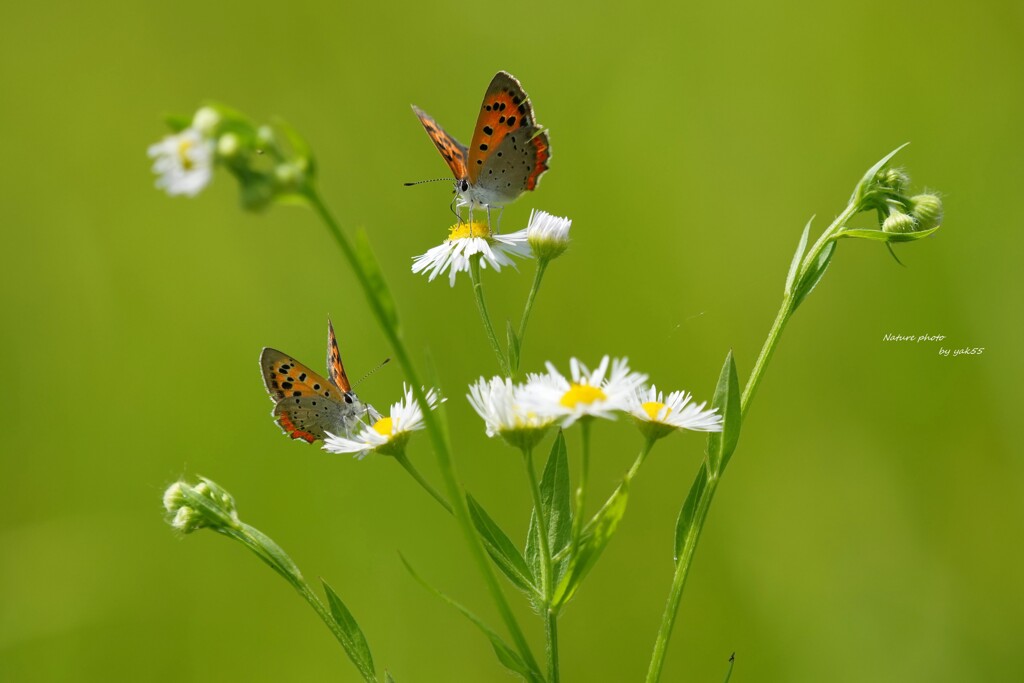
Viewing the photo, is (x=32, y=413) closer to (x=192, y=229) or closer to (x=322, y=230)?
(x=192, y=229)

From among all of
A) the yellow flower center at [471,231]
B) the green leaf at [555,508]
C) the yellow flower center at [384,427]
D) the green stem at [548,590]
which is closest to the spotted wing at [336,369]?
the yellow flower center at [384,427]

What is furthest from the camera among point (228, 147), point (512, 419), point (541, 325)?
point (541, 325)

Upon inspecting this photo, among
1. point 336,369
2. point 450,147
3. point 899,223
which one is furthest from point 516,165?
point 899,223

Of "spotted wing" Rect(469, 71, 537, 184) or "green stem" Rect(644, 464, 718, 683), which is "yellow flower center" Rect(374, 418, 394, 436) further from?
"spotted wing" Rect(469, 71, 537, 184)

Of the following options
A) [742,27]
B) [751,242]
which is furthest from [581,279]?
[742,27]

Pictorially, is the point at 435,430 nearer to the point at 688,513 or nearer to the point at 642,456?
the point at 642,456

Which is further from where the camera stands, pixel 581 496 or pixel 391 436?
pixel 391 436

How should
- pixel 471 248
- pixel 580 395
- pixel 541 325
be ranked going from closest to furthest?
pixel 580 395 < pixel 471 248 < pixel 541 325

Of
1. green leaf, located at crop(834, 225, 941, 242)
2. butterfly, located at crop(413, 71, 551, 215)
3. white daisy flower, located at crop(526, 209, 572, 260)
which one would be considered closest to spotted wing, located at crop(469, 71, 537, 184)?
butterfly, located at crop(413, 71, 551, 215)
